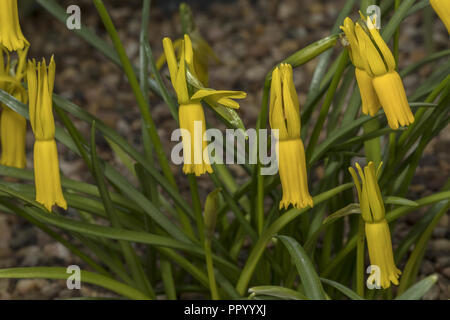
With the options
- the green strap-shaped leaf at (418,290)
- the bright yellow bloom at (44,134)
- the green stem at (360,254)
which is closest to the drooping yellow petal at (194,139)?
the bright yellow bloom at (44,134)

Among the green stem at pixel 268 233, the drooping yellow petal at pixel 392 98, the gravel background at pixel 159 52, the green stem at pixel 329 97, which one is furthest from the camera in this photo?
the gravel background at pixel 159 52

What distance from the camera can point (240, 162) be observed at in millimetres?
1396

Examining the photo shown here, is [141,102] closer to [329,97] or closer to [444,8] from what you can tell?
[329,97]

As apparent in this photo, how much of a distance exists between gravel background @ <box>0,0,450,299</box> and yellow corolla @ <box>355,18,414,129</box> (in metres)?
0.93

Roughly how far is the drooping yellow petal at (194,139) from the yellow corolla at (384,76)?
254 millimetres

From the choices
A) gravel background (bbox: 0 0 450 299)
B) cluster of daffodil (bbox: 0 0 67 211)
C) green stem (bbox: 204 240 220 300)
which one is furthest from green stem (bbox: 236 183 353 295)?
gravel background (bbox: 0 0 450 299)

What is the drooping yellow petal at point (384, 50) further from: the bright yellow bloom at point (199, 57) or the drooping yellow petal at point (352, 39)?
the bright yellow bloom at point (199, 57)

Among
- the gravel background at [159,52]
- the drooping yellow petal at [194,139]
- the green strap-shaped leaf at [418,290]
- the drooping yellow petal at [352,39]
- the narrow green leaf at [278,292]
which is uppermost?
the gravel background at [159,52]

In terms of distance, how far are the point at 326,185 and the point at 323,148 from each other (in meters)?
0.16

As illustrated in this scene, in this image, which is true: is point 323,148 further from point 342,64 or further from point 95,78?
point 95,78

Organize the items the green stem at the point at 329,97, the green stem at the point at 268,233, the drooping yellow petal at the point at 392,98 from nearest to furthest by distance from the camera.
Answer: the drooping yellow petal at the point at 392,98, the green stem at the point at 329,97, the green stem at the point at 268,233

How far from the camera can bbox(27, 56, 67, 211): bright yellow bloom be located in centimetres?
101

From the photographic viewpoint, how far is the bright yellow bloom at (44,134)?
1.01 metres
